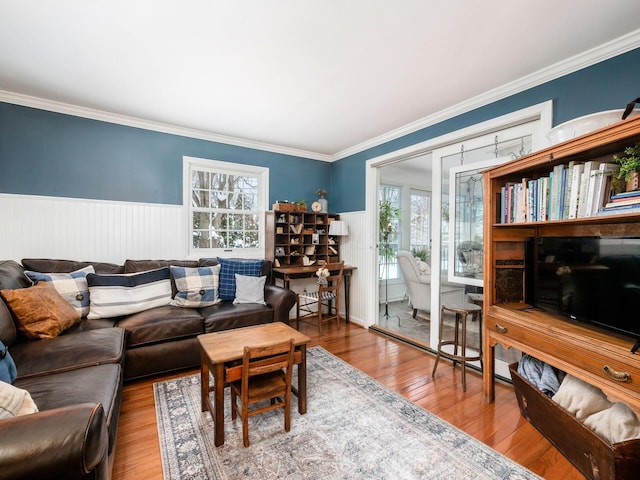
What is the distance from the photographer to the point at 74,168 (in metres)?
3.09

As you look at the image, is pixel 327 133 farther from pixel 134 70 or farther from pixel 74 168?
pixel 74 168

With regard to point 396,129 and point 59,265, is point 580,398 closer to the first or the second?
point 396,129

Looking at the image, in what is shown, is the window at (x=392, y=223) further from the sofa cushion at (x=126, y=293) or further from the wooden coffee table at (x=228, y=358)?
the sofa cushion at (x=126, y=293)

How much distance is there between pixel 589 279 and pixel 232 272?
10.3 feet

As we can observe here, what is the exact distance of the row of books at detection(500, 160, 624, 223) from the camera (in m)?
1.61

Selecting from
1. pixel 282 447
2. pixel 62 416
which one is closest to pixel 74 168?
pixel 62 416

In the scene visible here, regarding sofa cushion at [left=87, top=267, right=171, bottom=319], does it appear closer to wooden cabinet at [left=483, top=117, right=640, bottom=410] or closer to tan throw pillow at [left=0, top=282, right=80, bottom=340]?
tan throw pillow at [left=0, top=282, right=80, bottom=340]

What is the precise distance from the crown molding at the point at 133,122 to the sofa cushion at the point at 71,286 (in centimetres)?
171

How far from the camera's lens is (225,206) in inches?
159

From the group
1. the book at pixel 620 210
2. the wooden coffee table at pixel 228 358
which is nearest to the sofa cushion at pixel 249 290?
the wooden coffee table at pixel 228 358

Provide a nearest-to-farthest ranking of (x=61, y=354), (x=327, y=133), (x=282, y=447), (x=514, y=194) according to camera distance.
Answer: (x=282, y=447) → (x=61, y=354) → (x=514, y=194) → (x=327, y=133)

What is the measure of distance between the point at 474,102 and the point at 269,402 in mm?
3206

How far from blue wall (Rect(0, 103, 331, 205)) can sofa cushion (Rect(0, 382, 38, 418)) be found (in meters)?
2.73

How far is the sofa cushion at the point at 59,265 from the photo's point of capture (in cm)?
269
